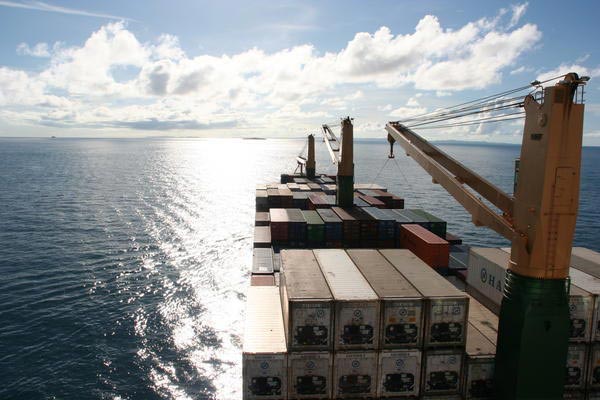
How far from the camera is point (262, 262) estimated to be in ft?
119

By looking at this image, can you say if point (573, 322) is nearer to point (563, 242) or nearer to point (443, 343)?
point (563, 242)

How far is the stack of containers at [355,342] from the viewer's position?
18859 mm

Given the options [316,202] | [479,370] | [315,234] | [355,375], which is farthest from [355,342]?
[316,202]

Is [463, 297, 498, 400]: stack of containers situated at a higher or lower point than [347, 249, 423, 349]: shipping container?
lower

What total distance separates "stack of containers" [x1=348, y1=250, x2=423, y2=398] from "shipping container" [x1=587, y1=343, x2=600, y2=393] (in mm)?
9055

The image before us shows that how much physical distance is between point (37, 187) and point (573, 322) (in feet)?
388

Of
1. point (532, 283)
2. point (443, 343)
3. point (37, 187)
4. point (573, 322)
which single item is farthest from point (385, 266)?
point (37, 187)

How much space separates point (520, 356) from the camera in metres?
18.0

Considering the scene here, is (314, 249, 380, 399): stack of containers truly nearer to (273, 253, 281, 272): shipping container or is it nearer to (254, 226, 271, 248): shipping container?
(273, 253, 281, 272): shipping container

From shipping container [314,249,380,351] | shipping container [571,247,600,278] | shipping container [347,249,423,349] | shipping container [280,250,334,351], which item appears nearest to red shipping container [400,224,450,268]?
shipping container [571,247,600,278]

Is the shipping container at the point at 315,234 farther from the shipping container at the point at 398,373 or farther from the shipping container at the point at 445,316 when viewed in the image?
the shipping container at the point at 398,373

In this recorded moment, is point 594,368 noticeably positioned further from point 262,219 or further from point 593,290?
point 262,219

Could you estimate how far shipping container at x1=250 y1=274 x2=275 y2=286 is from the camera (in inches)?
1199

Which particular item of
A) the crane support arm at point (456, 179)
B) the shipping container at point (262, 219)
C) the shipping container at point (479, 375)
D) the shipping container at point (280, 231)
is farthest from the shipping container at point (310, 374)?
the shipping container at point (262, 219)
